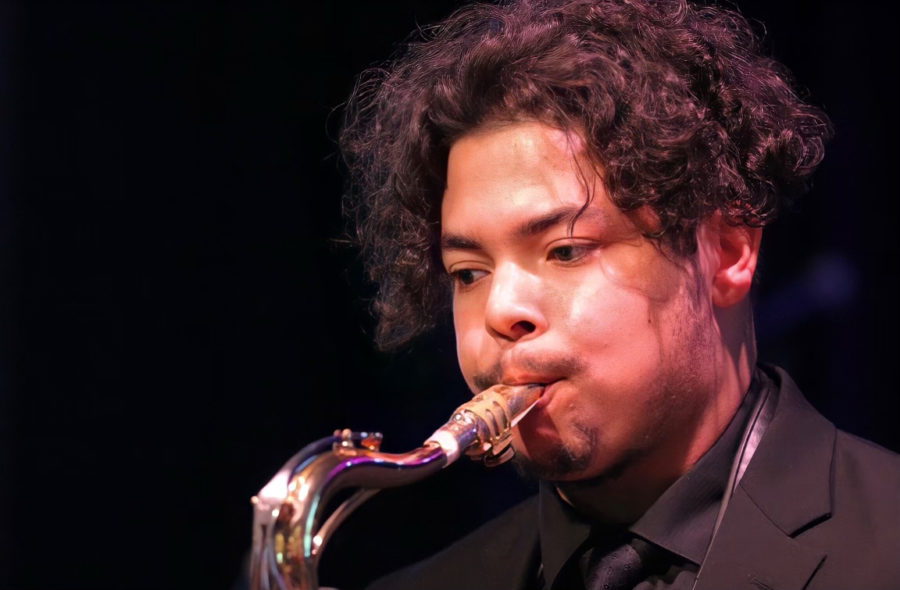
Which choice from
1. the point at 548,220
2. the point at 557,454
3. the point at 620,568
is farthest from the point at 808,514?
the point at 548,220

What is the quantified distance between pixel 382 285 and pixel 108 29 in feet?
3.79

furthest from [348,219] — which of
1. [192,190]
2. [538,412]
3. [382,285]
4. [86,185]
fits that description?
[538,412]

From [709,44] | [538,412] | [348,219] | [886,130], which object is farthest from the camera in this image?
[348,219]

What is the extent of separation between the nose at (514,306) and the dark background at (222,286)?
97 centimetres

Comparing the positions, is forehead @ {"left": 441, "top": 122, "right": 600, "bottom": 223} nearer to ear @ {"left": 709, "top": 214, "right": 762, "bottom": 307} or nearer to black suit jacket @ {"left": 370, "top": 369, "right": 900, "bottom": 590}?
ear @ {"left": 709, "top": 214, "right": 762, "bottom": 307}

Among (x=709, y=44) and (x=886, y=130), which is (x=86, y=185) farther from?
(x=886, y=130)

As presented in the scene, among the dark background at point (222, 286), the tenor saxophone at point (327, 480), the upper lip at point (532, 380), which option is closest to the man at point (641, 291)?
the upper lip at point (532, 380)

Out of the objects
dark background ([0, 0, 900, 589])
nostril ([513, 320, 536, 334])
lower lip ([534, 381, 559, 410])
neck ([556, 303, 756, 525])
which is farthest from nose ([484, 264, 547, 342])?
dark background ([0, 0, 900, 589])

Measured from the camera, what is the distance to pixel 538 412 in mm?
1938

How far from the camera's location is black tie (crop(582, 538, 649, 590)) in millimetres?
1999

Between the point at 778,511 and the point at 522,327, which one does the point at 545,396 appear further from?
the point at 778,511

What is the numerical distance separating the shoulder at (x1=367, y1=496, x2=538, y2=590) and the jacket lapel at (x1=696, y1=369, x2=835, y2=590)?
586mm

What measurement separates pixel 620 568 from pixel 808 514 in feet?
1.24

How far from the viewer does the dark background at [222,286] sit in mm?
2660
